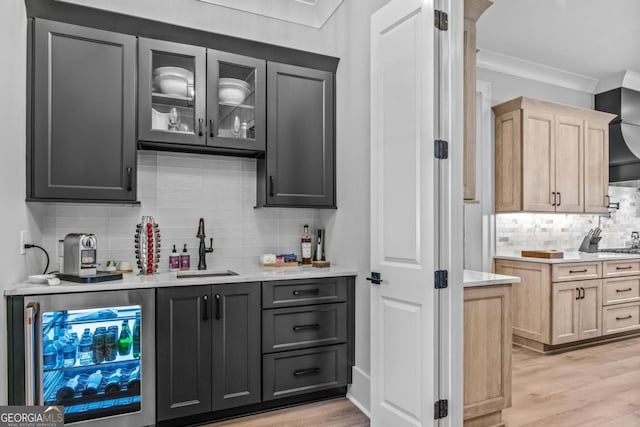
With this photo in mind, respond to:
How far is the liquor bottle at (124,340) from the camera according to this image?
227 centimetres

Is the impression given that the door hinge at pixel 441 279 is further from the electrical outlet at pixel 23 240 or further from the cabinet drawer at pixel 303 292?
the electrical outlet at pixel 23 240

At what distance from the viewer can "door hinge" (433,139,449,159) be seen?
2.00 metres

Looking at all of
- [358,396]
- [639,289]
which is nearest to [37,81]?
[358,396]

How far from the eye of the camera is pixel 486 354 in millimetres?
2332

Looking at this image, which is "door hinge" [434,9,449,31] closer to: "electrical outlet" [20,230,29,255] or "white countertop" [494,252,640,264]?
"electrical outlet" [20,230,29,255]

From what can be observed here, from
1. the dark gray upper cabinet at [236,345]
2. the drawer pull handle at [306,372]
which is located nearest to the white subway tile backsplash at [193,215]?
the dark gray upper cabinet at [236,345]

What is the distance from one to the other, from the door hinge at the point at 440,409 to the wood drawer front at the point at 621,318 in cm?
329

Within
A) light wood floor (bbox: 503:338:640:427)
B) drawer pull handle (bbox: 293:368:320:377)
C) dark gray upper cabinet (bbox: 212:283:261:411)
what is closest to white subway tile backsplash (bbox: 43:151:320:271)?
dark gray upper cabinet (bbox: 212:283:261:411)

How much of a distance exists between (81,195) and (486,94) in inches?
158

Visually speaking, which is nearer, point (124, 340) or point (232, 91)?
point (124, 340)

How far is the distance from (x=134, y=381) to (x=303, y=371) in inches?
42.6

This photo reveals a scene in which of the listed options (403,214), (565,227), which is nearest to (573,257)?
(565,227)

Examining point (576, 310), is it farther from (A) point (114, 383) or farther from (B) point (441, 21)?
(A) point (114, 383)

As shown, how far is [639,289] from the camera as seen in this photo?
14.8ft
